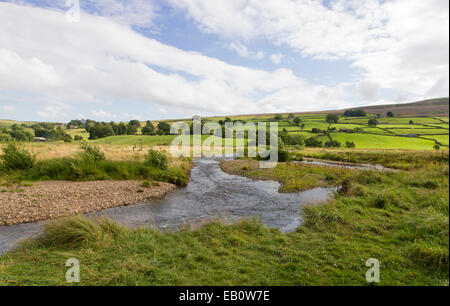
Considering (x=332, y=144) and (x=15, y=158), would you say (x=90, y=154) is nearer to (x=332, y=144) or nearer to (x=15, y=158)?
(x=15, y=158)

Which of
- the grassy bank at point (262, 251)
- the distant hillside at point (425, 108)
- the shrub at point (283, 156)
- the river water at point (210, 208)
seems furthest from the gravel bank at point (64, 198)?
the shrub at point (283, 156)

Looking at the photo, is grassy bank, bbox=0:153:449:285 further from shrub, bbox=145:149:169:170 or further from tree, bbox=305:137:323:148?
tree, bbox=305:137:323:148

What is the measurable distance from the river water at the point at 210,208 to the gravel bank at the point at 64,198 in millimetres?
766

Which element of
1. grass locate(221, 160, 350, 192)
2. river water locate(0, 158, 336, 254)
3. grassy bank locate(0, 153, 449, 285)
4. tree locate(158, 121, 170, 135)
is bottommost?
river water locate(0, 158, 336, 254)

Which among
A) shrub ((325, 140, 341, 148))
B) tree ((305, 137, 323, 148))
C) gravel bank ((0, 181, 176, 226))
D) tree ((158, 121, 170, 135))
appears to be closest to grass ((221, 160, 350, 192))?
gravel bank ((0, 181, 176, 226))

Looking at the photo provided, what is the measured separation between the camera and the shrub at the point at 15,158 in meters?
16.9

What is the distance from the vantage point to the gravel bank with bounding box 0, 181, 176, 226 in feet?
33.5

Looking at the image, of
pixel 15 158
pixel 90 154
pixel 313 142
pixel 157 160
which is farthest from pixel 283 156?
pixel 15 158

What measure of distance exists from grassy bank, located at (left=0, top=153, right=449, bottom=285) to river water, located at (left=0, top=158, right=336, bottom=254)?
185cm

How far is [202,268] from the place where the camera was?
545 centimetres

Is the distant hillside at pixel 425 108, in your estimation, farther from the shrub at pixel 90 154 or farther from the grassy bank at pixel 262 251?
the shrub at pixel 90 154

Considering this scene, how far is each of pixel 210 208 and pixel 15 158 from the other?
18.4 metres

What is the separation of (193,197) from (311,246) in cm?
1002
